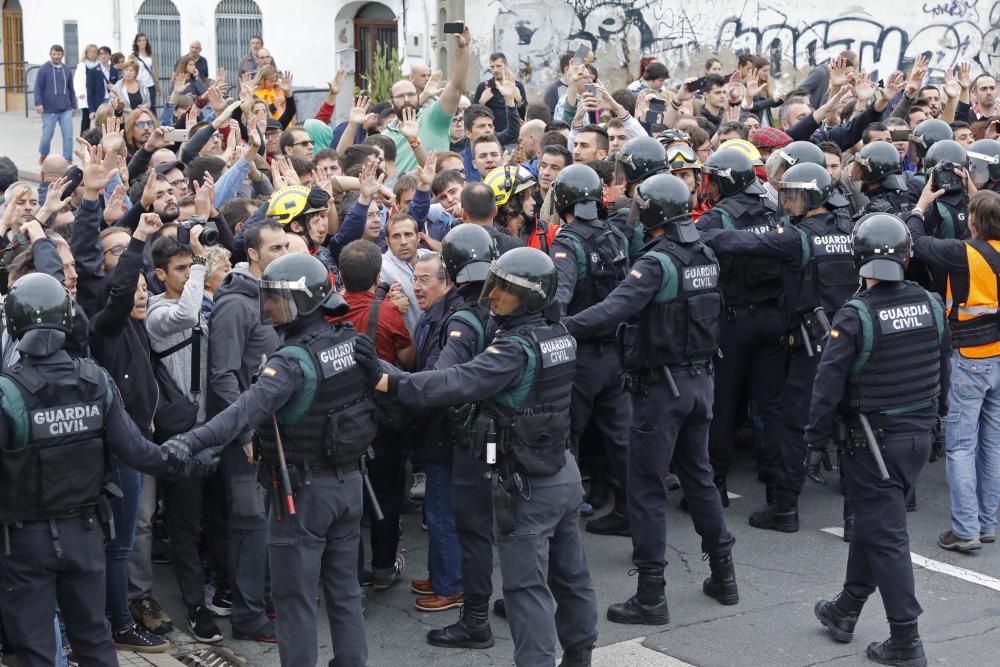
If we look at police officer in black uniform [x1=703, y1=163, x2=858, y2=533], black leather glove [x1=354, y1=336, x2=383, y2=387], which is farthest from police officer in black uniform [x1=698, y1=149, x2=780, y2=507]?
black leather glove [x1=354, y1=336, x2=383, y2=387]

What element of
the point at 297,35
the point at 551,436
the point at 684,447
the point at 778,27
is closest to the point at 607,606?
the point at 684,447

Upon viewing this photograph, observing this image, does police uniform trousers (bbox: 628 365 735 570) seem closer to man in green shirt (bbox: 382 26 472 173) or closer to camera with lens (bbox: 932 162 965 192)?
camera with lens (bbox: 932 162 965 192)

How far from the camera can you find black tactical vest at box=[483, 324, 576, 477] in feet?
20.4

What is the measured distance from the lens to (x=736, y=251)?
8.33 metres

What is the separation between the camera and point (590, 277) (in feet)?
25.8

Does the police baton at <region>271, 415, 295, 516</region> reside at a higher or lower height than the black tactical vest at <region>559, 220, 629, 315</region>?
lower

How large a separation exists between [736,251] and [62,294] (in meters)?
4.21

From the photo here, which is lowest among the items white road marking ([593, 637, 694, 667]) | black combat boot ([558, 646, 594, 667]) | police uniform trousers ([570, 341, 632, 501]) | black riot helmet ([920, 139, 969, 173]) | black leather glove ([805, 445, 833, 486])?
white road marking ([593, 637, 694, 667])

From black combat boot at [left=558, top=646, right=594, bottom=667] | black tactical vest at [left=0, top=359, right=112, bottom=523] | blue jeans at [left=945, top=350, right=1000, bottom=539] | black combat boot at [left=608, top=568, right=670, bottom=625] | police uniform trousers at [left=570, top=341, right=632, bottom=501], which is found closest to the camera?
black tactical vest at [left=0, top=359, right=112, bottom=523]

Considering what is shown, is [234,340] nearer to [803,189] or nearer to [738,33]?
[803,189]

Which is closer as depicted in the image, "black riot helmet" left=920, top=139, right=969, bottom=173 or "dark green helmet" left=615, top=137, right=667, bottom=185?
"dark green helmet" left=615, top=137, right=667, bottom=185

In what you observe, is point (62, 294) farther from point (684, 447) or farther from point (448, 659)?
point (684, 447)

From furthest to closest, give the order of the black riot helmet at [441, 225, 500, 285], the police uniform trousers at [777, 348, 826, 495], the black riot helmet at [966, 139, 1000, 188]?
the black riot helmet at [966, 139, 1000, 188]
the police uniform trousers at [777, 348, 826, 495]
the black riot helmet at [441, 225, 500, 285]

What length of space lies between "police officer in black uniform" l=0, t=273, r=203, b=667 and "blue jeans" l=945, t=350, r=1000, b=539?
15.5 feet
